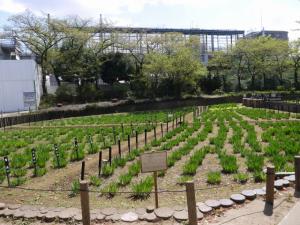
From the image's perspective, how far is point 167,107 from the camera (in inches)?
1291

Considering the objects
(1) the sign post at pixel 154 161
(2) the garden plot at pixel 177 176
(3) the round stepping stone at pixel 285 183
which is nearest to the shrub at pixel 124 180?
(2) the garden plot at pixel 177 176

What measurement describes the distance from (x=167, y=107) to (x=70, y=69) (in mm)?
10755

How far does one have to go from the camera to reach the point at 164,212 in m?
5.47

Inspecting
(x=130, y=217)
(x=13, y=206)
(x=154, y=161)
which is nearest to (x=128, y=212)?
(x=130, y=217)

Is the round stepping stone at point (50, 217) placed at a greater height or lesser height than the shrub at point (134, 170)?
lesser

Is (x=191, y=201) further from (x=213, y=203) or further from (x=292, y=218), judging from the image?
(x=292, y=218)

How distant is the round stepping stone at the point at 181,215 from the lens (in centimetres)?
522

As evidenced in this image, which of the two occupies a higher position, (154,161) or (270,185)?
(154,161)

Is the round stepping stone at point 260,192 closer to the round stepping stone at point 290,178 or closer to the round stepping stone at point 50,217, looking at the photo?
the round stepping stone at point 290,178

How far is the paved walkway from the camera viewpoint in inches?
194

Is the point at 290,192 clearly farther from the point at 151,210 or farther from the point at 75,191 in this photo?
the point at 75,191

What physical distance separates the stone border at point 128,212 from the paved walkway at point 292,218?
0.74m

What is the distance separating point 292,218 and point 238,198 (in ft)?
3.20

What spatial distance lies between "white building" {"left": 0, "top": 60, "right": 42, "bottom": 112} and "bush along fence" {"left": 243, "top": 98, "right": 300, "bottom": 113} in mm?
18859
